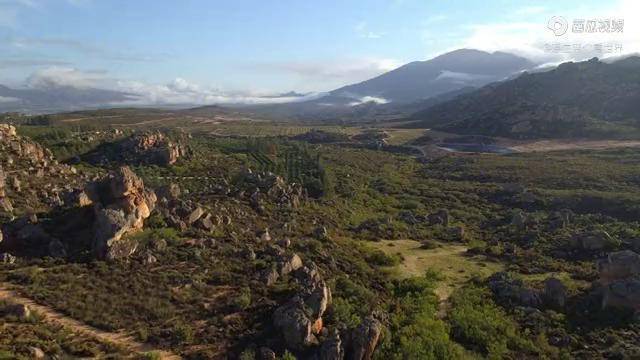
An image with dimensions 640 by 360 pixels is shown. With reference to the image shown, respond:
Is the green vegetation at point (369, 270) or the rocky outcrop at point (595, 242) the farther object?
the rocky outcrop at point (595, 242)

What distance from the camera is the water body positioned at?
433 ft

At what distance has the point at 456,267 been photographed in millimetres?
42094

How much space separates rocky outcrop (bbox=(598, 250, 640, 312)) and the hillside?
107m

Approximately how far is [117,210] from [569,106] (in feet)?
497

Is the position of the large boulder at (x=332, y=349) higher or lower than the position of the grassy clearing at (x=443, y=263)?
higher

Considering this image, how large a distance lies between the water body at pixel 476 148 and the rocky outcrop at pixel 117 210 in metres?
108

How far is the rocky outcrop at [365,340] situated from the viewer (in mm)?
24625

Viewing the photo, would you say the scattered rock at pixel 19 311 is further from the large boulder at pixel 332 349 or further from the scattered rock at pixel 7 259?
the large boulder at pixel 332 349

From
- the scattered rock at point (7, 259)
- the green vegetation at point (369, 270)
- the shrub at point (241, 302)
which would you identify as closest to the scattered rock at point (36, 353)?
the green vegetation at point (369, 270)

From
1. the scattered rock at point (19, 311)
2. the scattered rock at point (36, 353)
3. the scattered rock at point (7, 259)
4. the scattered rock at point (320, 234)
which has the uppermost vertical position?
the scattered rock at point (7, 259)

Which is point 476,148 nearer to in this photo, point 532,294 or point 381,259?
point 381,259

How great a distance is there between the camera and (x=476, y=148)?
461 ft

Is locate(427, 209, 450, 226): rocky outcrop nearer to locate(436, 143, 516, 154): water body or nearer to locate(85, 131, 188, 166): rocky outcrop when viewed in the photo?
locate(85, 131, 188, 166): rocky outcrop

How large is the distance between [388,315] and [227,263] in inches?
416
